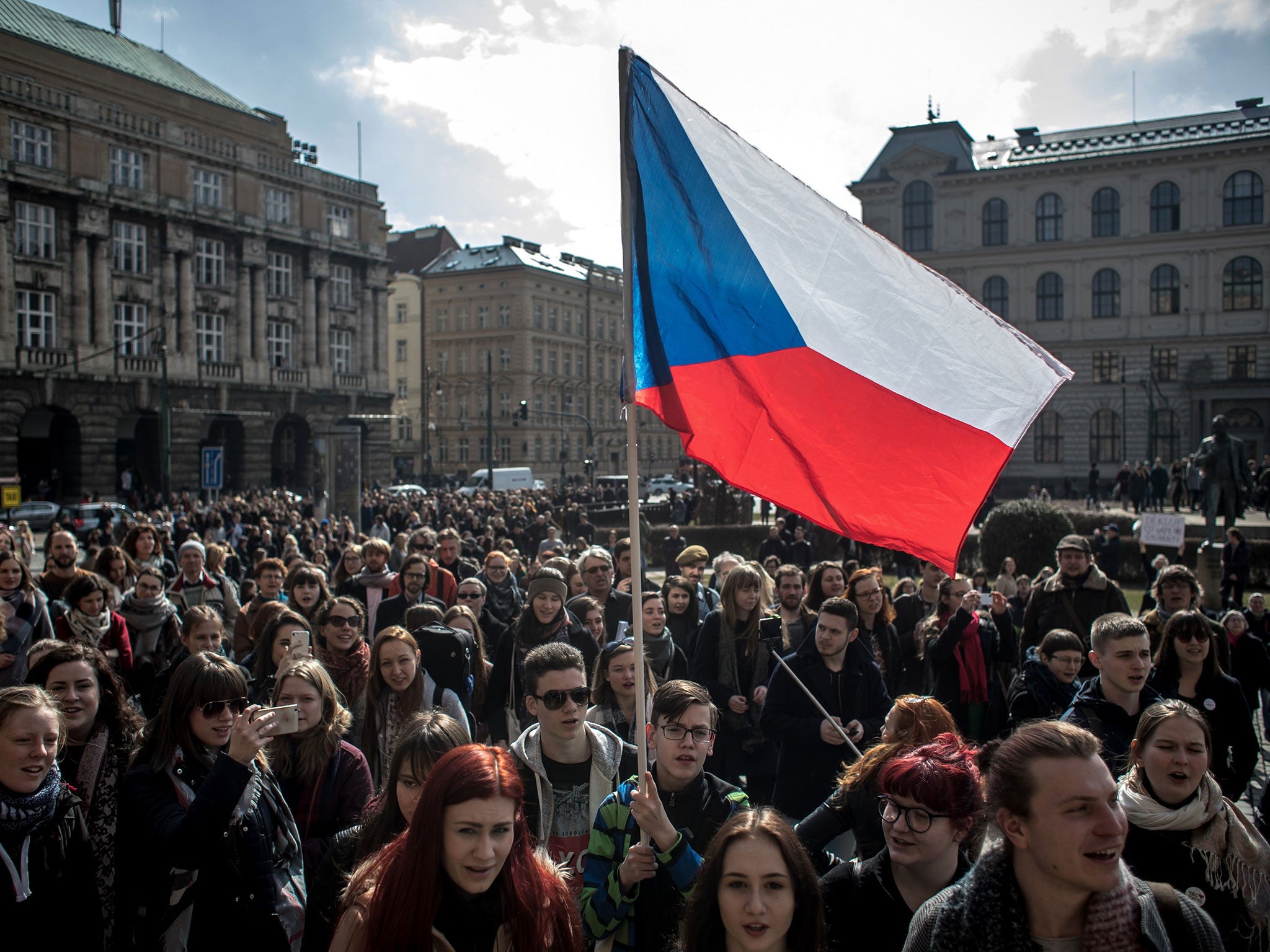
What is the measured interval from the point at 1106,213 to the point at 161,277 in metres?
49.6

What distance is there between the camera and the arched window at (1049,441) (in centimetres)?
5469

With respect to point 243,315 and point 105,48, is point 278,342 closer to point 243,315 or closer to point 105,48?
point 243,315

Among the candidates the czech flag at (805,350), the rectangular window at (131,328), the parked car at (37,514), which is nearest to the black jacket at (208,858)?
the czech flag at (805,350)

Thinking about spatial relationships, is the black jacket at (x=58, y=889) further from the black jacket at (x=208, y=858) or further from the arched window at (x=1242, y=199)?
the arched window at (x=1242, y=199)

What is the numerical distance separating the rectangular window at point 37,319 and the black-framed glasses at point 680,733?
44934 millimetres

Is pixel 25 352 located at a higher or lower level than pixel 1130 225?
lower

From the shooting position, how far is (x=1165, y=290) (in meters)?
53.5

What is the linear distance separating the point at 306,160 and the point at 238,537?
4421cm

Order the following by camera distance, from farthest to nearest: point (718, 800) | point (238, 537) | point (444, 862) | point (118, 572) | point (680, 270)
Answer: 1. point (238, 537)
2. point (118, 572)
3. point (680, 270)
4. point (718, 800)
5. point (444, 862)

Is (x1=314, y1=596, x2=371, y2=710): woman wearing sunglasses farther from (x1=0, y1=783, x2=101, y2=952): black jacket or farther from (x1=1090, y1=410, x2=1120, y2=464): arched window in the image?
(x1=1090, y1=410, x2=1120, y2=464): arched window

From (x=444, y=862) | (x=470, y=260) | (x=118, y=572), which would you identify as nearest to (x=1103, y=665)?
(x=444, y=862)

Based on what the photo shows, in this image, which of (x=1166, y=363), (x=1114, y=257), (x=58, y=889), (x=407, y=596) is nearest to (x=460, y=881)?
(x=58, y=889)

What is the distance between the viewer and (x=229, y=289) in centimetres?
4900

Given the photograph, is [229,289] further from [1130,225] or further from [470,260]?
[1130,225]
